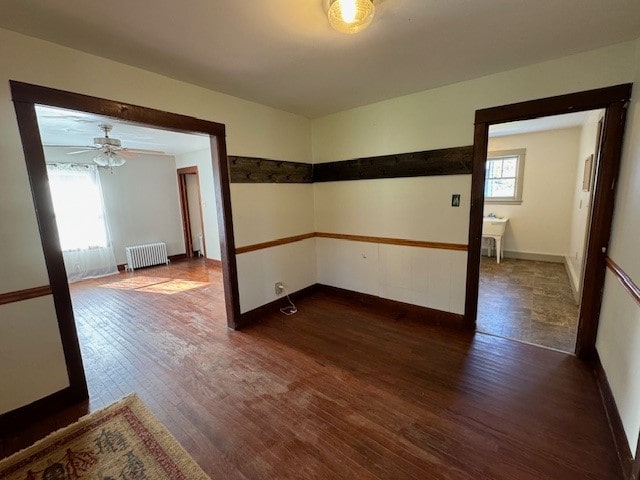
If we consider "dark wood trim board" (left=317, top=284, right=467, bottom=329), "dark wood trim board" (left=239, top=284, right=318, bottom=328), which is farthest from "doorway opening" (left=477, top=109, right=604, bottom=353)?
"dark wood trim board" (left=239, top=284, right=318, bottom=328)

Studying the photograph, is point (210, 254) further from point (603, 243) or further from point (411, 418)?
point (603, 243)

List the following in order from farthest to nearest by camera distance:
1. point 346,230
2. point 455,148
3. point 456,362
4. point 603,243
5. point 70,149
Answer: point 70,149, point 346,230, point 455,148, point 456,362, point 603,243

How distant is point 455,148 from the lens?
2.78 m

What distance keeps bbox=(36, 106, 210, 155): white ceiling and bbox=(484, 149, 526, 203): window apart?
546 cm

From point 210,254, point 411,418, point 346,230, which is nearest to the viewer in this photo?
point 411,418

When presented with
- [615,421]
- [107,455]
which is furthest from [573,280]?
[107,455]

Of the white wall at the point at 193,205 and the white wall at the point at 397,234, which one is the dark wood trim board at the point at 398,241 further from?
the white wall at the point at 193,205

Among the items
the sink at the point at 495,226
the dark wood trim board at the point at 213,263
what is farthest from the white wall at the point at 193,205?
the sink at the point at 495,226

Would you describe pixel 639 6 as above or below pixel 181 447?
above

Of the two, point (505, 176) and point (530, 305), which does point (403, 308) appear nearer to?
point (530, 305)

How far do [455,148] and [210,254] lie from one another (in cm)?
505

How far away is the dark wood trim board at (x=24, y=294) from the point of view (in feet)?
5.74

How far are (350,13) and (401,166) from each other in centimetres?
189

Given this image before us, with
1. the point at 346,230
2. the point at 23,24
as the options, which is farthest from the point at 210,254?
the point at 23,24
